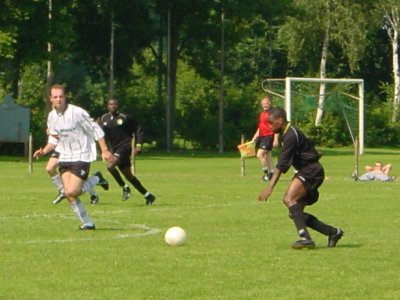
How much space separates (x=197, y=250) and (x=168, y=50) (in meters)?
47.9

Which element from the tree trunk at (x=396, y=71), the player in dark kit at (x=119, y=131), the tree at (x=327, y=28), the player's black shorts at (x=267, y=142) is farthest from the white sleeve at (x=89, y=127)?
the tree trunk at (x=396, y=71)

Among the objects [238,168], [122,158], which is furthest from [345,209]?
[238,168]

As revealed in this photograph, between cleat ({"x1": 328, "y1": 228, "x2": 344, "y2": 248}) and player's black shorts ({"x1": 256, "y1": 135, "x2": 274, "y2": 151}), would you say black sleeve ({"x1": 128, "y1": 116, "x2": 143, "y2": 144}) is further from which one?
player's black shorts ({"x1": 256, "y1": 135, "x2": 274, "y2": 151})

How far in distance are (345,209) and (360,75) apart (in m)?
65.7

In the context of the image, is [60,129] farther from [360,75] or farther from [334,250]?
[360,75]

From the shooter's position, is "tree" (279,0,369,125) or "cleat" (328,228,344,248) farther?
"tree" (279,0,369,125)

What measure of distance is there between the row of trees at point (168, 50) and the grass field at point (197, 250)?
92.5ft

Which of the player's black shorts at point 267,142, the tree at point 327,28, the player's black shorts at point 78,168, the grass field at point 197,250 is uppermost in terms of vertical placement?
the tree at point 327,28

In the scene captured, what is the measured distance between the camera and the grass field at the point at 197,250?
36.6 ft

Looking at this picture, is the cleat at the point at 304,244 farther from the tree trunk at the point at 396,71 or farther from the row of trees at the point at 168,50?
the tree trunk at the point at 396,71

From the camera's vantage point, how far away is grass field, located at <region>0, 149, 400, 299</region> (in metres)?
11.1

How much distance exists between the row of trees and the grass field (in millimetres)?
28183

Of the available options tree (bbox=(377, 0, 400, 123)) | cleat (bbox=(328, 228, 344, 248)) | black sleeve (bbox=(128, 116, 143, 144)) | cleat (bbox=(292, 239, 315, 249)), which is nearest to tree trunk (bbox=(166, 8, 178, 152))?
tree (bbox=(377, 0, 400, 123))

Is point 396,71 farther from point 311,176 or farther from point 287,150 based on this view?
point 287,150
